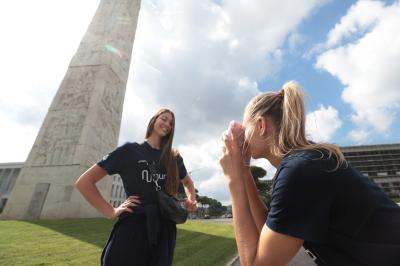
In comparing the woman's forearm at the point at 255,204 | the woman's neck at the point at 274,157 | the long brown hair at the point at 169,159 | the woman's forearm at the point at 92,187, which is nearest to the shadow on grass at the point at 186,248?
the woman's forearm at the point at 92,187

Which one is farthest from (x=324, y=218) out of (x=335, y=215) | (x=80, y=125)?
(x=80, y=125)

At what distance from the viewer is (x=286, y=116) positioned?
4.83ft

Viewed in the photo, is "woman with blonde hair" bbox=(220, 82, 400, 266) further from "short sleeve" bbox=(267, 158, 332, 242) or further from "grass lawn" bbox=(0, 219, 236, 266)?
"grass lawn" bbox=(0, 219, 236, 266)

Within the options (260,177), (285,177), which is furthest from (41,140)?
(260,177)

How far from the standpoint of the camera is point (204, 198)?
94.7m

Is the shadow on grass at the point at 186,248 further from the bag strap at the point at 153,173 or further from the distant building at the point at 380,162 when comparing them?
the distant building at the point at 380,162

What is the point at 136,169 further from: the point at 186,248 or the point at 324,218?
the point at 186,248

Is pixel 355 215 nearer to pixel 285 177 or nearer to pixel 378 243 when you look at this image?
pixel 378 243

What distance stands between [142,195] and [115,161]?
1.39 ft

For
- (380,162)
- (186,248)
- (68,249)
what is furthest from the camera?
(380,162)

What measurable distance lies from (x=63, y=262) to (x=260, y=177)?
5046 cm

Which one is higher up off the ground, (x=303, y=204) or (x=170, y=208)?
(x=170, y=208)

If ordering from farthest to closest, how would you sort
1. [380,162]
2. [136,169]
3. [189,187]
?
[380,162]
[189,187]
[136,169]

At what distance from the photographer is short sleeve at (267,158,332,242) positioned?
43.7 inches
